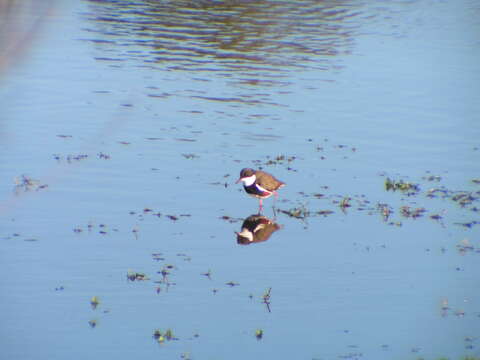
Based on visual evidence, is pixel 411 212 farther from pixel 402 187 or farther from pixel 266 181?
pixel 266 181

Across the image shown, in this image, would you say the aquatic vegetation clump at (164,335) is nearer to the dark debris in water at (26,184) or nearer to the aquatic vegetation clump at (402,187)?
the dark debris in water at (26,184)

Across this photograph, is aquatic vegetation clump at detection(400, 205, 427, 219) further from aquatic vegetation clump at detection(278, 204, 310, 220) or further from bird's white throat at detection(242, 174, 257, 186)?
bird's white throat at detection(242, 174, 257, 186)

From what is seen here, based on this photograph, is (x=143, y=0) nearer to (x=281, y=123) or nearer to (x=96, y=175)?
(x=281, y=123)

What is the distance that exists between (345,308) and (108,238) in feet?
11.3

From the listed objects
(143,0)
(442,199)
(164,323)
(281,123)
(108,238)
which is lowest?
→ (143,0)

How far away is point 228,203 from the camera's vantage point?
13.9 metres

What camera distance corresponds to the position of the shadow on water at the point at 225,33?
26.2 m

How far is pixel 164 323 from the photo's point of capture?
9.38 meters

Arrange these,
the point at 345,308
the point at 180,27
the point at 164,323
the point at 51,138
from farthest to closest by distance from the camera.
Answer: the point at 180,27 < the point at 51,138 < the point at 345,308 < the point at 164,323

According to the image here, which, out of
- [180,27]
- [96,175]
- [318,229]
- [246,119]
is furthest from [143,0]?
[318,229]

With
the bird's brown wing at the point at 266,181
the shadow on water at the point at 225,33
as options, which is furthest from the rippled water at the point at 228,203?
the bird's brown wing at the point at 266,181

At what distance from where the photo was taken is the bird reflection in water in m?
12.4

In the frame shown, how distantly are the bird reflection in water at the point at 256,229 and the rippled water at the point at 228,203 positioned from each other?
0.07 meters

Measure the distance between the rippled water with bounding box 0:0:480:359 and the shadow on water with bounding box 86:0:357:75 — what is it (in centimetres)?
20
